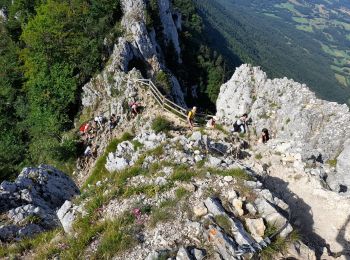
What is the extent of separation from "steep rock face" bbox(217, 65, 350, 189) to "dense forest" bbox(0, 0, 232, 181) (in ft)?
52.0

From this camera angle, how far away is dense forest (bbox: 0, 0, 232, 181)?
3647cm

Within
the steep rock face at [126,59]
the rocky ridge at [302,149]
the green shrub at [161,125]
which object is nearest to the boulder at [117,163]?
the green shrub at [161,125]

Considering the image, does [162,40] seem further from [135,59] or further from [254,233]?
[254,233]

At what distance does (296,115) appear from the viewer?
2766 centimetres

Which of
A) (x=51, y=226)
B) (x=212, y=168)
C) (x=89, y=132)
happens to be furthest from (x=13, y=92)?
(x=212, y=168)

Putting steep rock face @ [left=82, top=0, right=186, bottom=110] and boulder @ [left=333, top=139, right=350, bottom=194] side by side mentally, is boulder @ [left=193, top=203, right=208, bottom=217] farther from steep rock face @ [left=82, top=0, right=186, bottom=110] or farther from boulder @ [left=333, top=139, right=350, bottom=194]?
steep rock face @ [left=82, top=0, right=186, bottom=110]

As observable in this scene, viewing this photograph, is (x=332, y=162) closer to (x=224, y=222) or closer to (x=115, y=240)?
(x=224, y=222)

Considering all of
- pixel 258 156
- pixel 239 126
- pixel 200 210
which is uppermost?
pixel 200 210

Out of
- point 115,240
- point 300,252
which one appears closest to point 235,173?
point 300,252

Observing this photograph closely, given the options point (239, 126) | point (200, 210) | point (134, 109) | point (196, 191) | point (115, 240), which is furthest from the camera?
point (134, 109)

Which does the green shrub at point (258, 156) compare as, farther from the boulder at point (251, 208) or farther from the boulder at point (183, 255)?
the boulder at point (183, 255)

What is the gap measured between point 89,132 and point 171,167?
18.0m

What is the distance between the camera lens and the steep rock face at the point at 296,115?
81.6 feet

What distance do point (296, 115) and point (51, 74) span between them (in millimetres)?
27418
